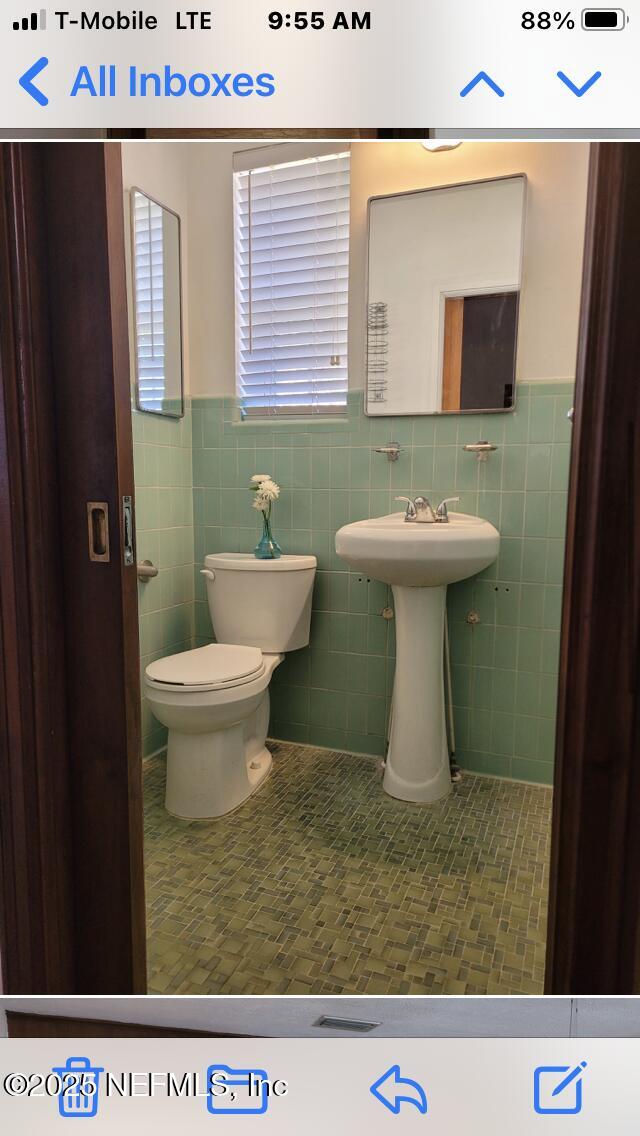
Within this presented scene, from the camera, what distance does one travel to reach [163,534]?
1.97 m

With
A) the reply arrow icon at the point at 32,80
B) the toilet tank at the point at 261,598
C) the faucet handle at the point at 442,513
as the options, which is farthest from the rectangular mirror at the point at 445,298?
the reply arrow icon at the point at 32,80

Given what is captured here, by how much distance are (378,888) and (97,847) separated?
77 cm

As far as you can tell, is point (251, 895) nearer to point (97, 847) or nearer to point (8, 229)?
point (97, 847)

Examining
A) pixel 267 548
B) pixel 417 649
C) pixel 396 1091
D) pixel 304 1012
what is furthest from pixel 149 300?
pixel 396 1091

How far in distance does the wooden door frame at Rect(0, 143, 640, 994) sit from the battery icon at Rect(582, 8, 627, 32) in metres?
0.08

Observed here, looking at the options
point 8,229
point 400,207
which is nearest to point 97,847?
point 8,229

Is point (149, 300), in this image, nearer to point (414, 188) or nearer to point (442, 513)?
point (414, 188)

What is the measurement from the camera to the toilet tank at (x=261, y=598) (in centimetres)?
186

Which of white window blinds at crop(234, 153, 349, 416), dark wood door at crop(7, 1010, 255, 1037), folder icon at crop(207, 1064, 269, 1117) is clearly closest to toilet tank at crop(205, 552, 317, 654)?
white window blinds at crop(234, 153, 349, 416)

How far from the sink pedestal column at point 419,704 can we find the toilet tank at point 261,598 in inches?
13.1

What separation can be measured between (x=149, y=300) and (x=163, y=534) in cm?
70

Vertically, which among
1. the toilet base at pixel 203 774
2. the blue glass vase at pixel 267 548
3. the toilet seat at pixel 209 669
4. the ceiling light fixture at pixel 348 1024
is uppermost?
the blue glass vase at pixel 267 548

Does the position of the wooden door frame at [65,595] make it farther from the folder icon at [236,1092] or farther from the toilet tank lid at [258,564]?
the toilet tank lid at [258,564]

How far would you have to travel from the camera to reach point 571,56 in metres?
0.53
